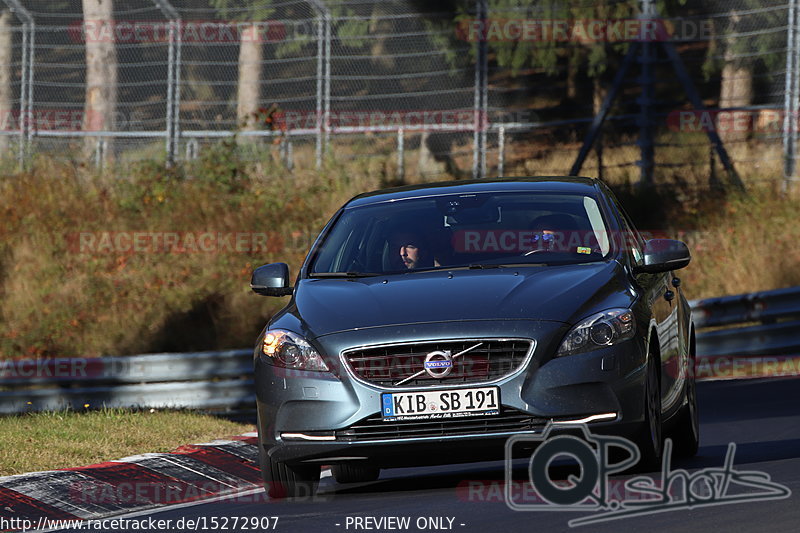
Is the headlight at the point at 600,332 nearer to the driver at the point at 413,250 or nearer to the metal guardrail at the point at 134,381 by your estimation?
the driver at the point at 413,250

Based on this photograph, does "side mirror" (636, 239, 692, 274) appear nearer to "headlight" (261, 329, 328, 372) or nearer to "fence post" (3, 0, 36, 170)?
"headlight" (261, 329, 328, 372)

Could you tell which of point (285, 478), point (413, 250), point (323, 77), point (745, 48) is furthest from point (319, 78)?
point (285, 478)

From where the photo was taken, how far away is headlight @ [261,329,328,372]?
26.7ft

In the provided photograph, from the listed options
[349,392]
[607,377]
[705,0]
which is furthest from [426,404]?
[705,0]

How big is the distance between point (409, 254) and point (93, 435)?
339 cm

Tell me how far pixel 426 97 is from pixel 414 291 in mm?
16507

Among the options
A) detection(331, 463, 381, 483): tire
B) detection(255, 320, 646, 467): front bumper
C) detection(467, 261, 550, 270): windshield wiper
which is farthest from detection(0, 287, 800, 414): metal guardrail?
detection(255, 320, 646, 467): front bumper

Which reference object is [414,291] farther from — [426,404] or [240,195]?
[240,195]

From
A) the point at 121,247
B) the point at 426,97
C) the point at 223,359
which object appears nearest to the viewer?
the point at 223,359

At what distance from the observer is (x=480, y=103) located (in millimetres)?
23703

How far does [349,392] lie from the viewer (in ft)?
26.1

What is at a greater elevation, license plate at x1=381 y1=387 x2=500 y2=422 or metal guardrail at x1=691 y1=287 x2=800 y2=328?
license plate at x1=381 y1=387 x2=500 y2=422

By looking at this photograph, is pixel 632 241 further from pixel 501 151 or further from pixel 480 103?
pixel 501 151

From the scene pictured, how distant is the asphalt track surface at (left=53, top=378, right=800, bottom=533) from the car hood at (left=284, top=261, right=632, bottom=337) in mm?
901
